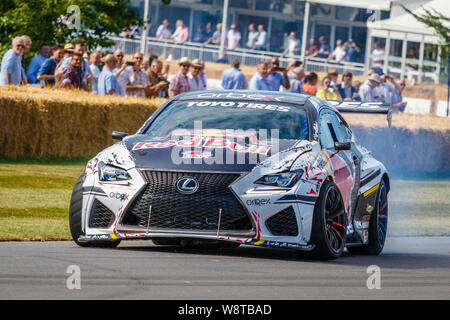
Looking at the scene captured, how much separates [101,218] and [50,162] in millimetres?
10000

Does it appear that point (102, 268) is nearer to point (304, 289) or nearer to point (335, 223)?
Answer: point (304, 289)

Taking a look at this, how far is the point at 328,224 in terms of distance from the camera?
948 centimetres

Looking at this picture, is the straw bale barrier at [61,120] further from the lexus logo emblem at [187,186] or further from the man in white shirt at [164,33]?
the man in white shirt at [164,33]

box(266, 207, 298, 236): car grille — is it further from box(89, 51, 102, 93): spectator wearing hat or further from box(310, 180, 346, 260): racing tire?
box(89, 51, 102, 93): spectator wearing hat

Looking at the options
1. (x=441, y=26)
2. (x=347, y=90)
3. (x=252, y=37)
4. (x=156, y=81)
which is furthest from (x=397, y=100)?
(x=252, y=37)

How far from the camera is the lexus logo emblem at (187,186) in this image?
903 cm

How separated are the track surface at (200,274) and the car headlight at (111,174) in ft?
2.08

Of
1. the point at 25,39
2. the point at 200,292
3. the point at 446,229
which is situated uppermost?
the point at 25,39

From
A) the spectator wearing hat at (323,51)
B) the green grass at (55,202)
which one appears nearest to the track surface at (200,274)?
the green grass at (55,202)

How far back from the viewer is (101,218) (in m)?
9.38

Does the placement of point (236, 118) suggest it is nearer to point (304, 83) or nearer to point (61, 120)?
point (61, 120)

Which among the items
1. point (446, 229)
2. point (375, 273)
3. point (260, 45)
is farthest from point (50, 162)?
point (260, 45)

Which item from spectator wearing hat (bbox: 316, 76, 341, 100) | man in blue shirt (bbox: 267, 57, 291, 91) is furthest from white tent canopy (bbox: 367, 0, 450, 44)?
man in blue shirt (bbox: 267, 57, 291, 91)

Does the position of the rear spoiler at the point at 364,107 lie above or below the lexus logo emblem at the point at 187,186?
above
